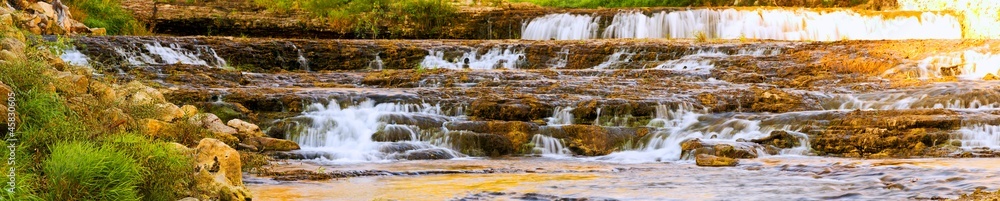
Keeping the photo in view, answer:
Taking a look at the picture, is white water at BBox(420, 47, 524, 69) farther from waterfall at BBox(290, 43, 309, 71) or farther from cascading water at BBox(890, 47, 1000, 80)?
cascading water at BBox(890, 47, 1000, 80)

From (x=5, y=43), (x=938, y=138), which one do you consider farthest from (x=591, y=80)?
(x=5, y=43)

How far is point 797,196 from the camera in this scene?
6.72 meters

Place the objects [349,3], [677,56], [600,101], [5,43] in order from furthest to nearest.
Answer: [349,3], [677,56], [600,101], [5,43]

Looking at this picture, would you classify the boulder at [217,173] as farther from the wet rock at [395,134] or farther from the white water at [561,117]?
the white water at [561,117]

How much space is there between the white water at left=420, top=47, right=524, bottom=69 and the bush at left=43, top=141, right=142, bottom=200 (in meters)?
12.0

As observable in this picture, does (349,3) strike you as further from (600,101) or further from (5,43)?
(5,43)

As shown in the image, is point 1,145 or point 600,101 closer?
point 1,145

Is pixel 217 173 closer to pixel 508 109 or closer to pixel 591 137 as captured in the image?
pixel 591 137

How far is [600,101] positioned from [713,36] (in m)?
9.72

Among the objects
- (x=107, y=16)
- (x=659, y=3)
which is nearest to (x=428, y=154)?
(x=107, y=16)

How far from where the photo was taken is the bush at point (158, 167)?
5348 mm

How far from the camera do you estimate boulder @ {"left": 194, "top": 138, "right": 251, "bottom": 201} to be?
5.89 meters

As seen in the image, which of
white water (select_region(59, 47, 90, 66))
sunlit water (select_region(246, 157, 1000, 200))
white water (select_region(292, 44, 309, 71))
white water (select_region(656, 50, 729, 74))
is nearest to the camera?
sunlit water (select_region(246, 157, 1000, 200))

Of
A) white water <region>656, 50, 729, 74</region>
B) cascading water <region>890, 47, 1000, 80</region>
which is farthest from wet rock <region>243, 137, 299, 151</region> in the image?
cascading water <region>890, 47, 1000, 80</region>
